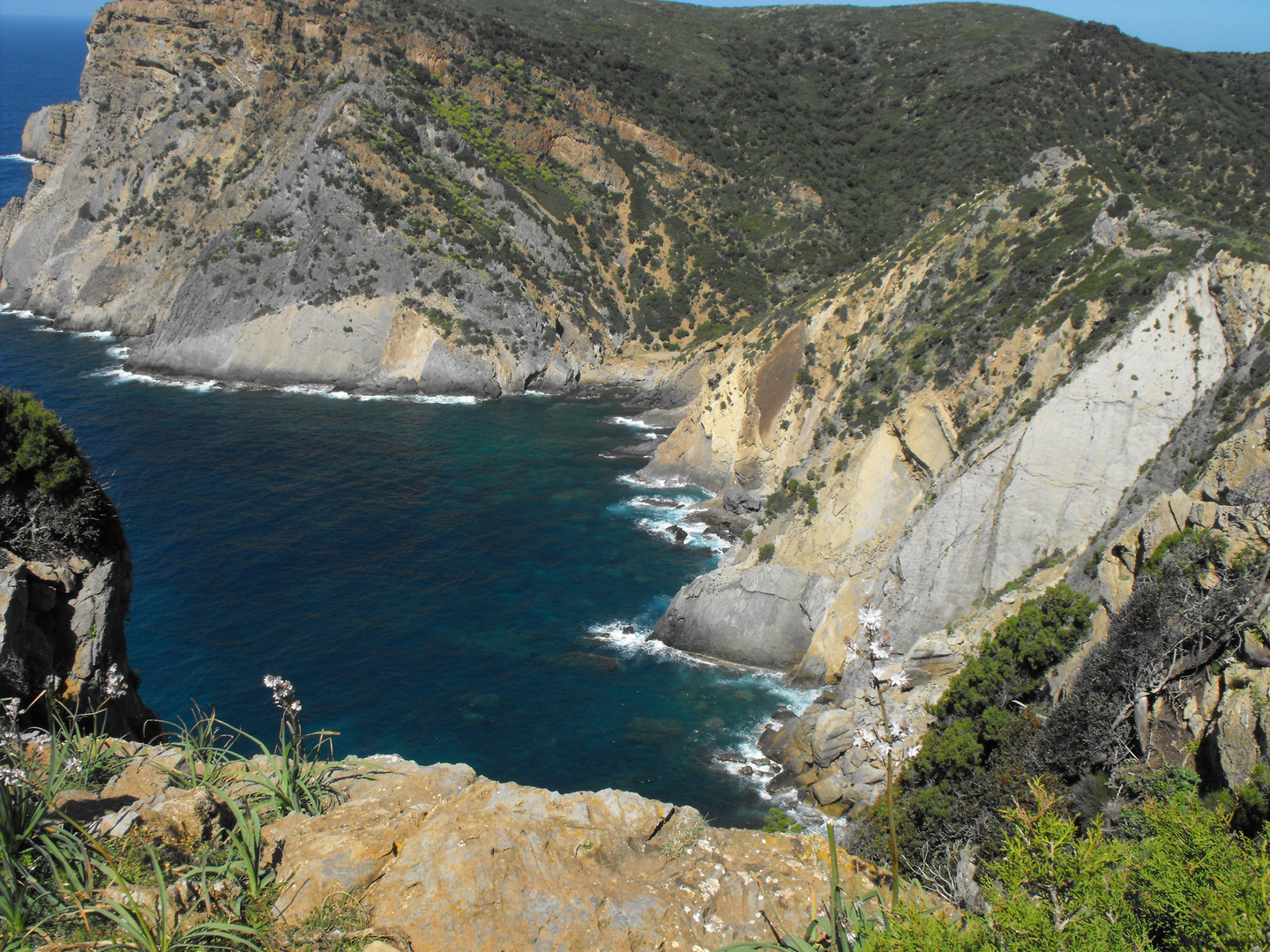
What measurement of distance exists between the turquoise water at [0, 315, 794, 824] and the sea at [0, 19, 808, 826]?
0.44 ft

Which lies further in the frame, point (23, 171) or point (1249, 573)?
point (23, 171)

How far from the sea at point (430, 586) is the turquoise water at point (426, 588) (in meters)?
0.13

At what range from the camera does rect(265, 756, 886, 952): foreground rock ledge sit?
8.85 meters

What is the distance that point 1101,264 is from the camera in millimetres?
31094

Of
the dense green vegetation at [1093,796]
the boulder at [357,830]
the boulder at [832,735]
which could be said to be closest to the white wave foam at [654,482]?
the boulder at [832,735]

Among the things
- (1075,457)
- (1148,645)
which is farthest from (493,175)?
(1148,645)

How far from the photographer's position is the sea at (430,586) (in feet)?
100.0

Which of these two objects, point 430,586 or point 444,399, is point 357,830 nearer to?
point 430,586

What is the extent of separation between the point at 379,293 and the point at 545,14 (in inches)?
2846

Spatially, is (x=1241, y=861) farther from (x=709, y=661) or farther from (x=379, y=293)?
(x=379, y=293)

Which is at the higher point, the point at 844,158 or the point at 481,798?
the point at 844,158

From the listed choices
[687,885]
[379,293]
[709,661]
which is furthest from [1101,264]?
[379,293]

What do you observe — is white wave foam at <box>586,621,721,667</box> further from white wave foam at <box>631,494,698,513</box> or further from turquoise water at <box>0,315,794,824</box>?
white wave foam at <box>631,494,698,513</box>

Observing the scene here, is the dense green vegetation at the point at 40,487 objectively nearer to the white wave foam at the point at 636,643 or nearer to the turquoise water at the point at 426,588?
the turquoise water at the point at 426,588
